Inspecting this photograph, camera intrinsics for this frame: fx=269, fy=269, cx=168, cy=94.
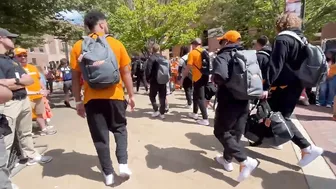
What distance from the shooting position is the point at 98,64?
2.68m

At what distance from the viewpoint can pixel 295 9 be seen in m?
5.31

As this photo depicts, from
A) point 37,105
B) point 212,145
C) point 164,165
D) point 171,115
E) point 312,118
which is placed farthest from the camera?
point 171,115

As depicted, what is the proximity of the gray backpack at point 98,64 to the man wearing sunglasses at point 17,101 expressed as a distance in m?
0.76

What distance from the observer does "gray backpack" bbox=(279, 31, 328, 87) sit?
294 centimetres

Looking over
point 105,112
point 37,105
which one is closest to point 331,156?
point 105,112

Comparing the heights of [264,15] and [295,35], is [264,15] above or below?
above

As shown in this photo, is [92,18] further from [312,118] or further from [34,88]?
[312,118]

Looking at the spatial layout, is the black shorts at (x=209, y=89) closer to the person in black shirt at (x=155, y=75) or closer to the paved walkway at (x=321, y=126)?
the person in black shirt at (x=155, y=75)

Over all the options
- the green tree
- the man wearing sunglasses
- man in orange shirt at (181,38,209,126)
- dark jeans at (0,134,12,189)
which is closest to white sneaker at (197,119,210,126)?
man in orange shirt at (181,38,209,126)

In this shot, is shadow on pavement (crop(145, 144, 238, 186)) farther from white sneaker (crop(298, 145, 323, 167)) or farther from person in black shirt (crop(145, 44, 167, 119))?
person in black shirt (crop(145, 44, 167, 119))

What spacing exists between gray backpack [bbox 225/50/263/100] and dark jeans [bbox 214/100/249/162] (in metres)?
0.17

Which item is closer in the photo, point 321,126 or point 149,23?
point 321,126

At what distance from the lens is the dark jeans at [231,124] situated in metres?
3.04

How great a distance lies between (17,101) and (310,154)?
364 cm
